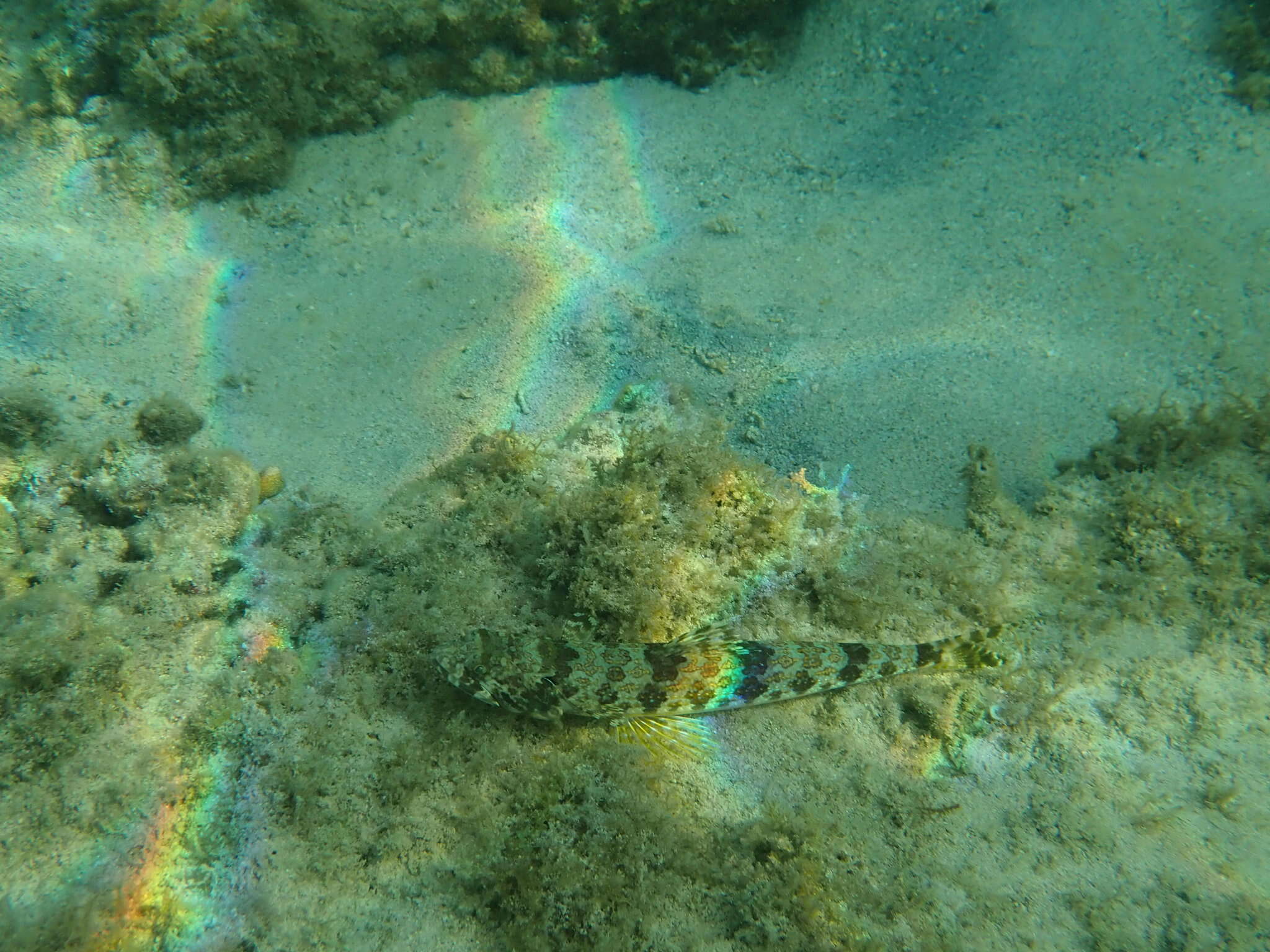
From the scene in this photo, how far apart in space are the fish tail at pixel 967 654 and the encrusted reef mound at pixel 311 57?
803cm

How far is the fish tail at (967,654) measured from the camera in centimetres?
382

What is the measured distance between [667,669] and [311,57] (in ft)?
25.4

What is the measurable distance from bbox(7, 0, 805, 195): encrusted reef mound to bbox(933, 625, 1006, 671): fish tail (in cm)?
803

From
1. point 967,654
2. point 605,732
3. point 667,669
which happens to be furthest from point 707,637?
point 967,654

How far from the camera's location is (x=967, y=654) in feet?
12.6

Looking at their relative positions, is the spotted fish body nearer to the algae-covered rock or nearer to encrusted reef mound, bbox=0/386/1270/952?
encrusted reef mound, bbox=0/386/1270/952

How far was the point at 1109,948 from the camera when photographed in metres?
3.05

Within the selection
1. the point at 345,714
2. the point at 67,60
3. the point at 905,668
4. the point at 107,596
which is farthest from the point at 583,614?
the point at 67,60

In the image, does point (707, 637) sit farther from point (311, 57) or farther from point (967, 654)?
point (311, 57)

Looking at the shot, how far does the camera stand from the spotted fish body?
3537 mm

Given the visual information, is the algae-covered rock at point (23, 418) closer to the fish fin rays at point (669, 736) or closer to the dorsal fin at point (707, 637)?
the fish fin rays at point (669, 736)

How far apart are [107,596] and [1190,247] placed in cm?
989

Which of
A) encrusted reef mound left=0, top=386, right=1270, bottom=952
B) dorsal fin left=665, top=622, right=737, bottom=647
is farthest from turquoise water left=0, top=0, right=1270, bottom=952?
dorsal fin left=665, top=622, right=737, bottom=647

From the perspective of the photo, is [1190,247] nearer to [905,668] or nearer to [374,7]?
[905,668]
